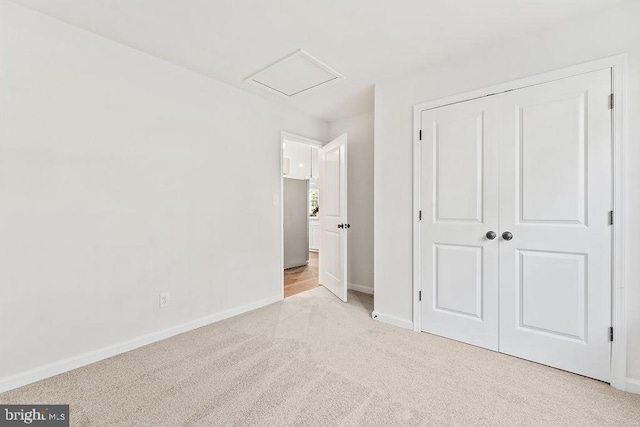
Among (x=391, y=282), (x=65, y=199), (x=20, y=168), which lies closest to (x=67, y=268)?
(x=65, y=199)

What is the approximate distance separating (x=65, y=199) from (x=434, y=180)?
9.45 ft

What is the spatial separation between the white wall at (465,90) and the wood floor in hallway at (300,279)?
4.63 feet

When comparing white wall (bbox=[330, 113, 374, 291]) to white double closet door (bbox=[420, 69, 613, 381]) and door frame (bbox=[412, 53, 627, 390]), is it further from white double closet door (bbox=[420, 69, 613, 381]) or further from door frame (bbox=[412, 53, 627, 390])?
door frame (bbox=[412, 53, 627, 390])

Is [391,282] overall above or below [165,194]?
below

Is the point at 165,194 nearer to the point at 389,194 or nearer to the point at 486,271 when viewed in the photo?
the point at 389,194

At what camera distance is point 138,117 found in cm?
232

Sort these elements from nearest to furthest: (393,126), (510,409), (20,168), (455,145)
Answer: (510,409) < (20,168) < (455,145) < (393,126)

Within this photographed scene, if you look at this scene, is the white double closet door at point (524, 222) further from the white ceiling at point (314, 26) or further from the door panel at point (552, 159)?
the white ceiling at point (314, 26)

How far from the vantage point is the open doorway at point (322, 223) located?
3486 millimetres

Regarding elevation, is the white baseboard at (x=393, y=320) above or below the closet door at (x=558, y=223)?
below

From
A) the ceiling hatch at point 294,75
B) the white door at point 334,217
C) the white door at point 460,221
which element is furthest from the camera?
the white door at point 334,217

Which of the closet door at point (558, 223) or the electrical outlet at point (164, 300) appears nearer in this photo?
the closet door at point (558, 223)

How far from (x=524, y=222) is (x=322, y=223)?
2468mm

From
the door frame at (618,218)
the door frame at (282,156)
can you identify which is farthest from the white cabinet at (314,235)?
the door frame at (618,218)
